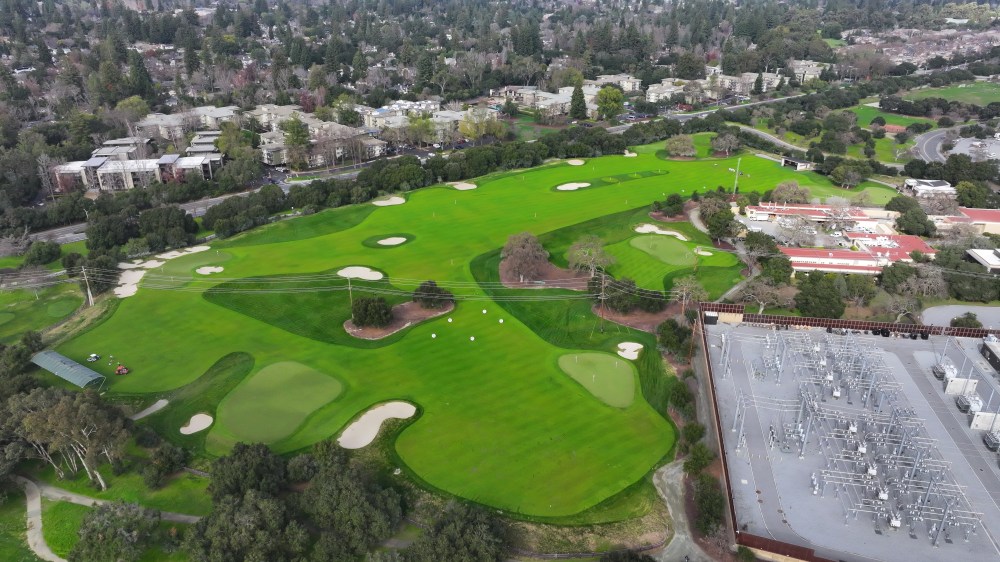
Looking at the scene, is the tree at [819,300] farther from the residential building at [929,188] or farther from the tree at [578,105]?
the tree at [578,105]

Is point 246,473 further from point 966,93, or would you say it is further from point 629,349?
point 966,93

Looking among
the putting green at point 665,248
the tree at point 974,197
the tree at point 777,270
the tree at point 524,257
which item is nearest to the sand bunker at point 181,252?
the tree at point 524,257

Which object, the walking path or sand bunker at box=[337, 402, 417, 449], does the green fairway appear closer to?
sand bunker at box=[337, 402, 417, 449]

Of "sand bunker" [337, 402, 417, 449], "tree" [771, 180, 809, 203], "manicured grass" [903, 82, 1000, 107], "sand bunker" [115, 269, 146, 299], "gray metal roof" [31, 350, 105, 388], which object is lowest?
"sand bunker" [337, 402, 417, 449]

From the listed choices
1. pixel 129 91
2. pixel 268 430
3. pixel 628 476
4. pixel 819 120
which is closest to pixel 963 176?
pixel 819 120

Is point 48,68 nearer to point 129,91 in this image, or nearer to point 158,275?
point 129,91

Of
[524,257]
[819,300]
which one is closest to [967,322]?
[819,300]

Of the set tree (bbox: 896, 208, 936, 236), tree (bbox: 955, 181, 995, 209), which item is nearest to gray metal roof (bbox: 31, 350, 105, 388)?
tree (bbox: 896, 208, 936, 236)
